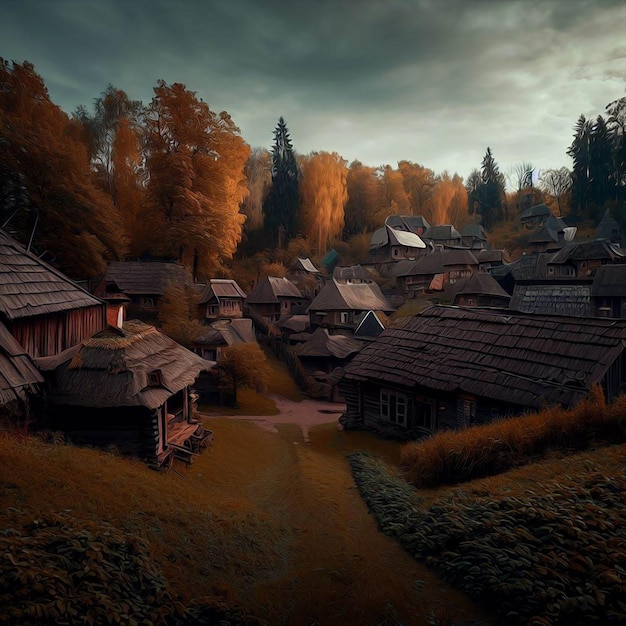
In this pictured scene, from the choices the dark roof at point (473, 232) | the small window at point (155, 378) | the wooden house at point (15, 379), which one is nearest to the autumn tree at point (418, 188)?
the dark roof at point (473, 232)

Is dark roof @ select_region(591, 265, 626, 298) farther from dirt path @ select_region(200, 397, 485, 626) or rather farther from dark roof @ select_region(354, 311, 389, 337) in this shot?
dirt path @ select_region(200, 397, 485, 626)

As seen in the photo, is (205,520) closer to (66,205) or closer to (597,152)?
(66,205)

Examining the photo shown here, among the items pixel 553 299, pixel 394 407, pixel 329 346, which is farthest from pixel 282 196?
pixel 394 407

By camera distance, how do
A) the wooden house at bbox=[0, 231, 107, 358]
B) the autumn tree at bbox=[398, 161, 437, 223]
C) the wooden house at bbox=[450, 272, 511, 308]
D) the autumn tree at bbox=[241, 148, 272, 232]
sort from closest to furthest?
the wooden house at bbox=[0, 231, 107, 358], the wooden house at bbox=[450, 272, 511, 308], the autumn tree at bbox=[241, 148, 272, 232], the autumn tree at bbox=[398, 161, 437, 223]

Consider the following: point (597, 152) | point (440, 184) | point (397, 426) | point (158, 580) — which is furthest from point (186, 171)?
point (597, 152)

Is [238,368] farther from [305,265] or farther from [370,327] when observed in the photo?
[305,265]

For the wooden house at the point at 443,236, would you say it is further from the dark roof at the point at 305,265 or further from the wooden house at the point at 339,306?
the wooden house at the point at 339,306

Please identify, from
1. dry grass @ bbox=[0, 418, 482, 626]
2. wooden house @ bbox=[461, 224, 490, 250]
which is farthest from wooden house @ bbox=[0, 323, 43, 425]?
wooden house @ bbox=[461, 224, 490, 250]
